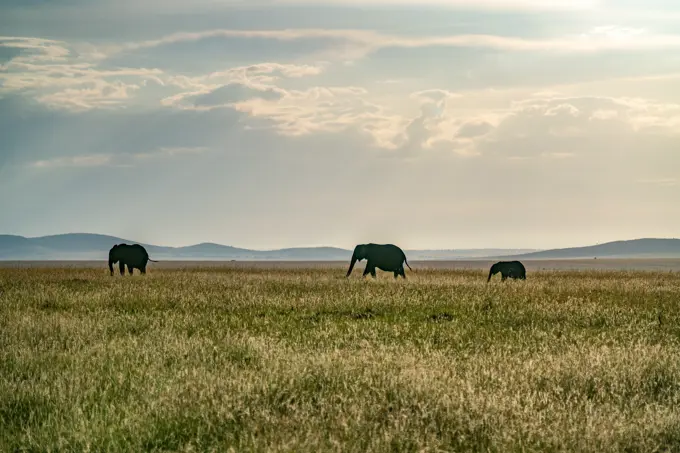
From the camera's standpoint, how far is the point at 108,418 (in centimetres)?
729

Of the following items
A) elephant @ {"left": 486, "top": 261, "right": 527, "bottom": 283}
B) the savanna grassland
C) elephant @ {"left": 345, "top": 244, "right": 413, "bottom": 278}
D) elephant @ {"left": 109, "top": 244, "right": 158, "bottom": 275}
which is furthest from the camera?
elephant @ {"left": 109, "top": 244, "right": 158, "bottom": 275}

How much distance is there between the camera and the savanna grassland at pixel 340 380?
6656 millimetres

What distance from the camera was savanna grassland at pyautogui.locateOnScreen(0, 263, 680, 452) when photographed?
6656 millimetres

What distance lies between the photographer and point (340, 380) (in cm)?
866

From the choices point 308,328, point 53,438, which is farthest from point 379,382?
point 308,328

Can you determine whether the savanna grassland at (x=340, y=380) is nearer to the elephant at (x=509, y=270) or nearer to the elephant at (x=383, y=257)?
the elephant at (x=509, y=270)

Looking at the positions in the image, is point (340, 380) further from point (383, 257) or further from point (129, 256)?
point (129, 256)

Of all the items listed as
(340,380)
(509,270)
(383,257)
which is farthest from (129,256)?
(340,380)

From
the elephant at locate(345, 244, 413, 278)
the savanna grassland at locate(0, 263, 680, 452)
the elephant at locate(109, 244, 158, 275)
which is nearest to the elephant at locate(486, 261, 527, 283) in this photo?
the elephant at locate(345, 244, 413, 278)

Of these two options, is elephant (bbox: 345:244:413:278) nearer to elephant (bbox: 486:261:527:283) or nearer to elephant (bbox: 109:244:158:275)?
elephant (bbox: 486:261:527:283)

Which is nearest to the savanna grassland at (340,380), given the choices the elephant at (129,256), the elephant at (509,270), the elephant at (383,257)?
the elephant at (509,270)

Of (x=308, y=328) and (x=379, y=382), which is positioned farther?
(x=308, y=328)

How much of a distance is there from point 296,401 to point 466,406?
1797 mm

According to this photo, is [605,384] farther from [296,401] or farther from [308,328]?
[308,328]
